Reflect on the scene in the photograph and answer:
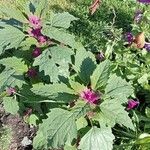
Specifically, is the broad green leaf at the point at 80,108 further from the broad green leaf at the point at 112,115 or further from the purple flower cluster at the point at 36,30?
the purple flower cluster at the point at 36,30

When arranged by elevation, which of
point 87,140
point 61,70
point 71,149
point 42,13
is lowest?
point 71,149

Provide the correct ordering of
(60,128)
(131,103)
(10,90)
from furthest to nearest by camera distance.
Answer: (131,103) → (10,90) → (60,128)

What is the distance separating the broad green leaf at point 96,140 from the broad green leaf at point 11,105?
0.70 meters

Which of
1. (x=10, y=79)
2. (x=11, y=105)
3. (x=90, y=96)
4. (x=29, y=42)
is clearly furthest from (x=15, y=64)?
(x=90, y=96)

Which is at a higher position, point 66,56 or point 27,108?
point 66,56

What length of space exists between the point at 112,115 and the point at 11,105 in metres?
0.88

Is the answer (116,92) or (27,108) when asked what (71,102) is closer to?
(116,92)

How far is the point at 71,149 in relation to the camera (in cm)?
321

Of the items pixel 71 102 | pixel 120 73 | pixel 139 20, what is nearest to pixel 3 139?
pixel 71 102

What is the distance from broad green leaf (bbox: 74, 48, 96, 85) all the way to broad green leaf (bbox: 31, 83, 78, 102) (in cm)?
17

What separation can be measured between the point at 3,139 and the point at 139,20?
1398 mm

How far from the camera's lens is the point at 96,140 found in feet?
9.07

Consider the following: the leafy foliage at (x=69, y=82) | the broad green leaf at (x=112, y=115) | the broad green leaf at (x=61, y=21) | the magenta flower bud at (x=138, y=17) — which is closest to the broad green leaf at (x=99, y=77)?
the leafy foliage at (x=69, y=82)

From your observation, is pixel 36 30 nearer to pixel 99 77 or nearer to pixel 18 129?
pixel 99 77
